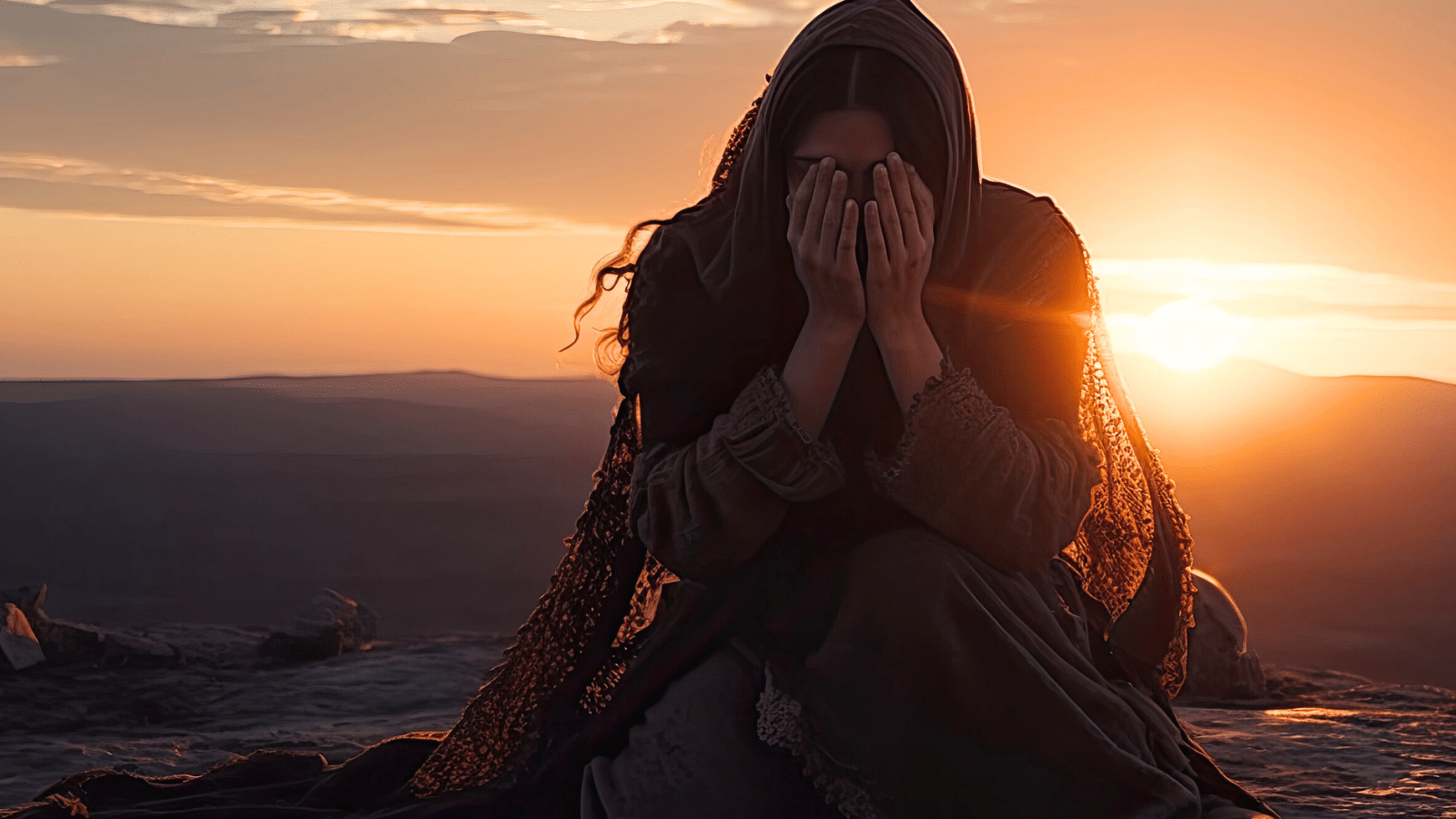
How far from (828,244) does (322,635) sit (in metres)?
5.95

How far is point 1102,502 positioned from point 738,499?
1118 millimetres

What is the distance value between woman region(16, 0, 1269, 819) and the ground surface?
1.89 metres

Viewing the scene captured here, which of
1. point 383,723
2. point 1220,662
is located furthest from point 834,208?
point 1220,662

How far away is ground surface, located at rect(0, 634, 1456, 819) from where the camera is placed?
4.61 meters

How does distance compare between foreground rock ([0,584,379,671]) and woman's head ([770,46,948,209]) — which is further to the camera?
foreground rock ([0,584,379,671])

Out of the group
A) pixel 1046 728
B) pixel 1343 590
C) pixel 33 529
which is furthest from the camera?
pixel 33 529

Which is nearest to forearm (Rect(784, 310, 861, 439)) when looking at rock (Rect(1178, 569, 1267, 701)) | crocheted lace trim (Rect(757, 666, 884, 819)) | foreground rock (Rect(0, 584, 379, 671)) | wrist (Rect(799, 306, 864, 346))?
wrist (Rect(799, 306, 864, 346))

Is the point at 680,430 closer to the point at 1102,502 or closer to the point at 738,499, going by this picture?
the point at 738,499

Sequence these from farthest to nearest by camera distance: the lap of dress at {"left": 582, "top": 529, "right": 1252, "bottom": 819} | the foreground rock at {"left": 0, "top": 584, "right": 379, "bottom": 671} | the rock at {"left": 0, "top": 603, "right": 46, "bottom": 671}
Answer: the foreground rock at {"left": 0, "top": 584, "right": 379, "bottom": 671}, the rock at {"left": 0, "top": 603, "right": 46, "bottom": 671}, the lap of dress at {"left": 582, "top": 529, "right": 1252, "bottom": 819}

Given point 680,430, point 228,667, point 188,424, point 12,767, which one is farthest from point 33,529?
point 680,430

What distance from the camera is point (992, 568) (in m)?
2.74

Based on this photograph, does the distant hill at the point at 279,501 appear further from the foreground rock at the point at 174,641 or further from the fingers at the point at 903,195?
the fingers at the point at 903,195

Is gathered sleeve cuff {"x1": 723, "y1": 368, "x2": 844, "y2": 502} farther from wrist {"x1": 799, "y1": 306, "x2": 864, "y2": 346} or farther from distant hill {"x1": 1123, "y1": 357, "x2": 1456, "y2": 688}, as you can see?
distant hill {"x1": 1123, "y1": 357, "x2": 1456, "y2": 688}

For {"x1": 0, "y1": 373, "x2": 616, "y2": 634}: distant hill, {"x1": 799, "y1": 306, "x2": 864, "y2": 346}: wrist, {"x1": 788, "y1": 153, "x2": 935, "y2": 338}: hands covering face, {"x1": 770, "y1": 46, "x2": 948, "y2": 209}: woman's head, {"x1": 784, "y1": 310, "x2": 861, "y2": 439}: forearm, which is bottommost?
{"x1": 0, "y1": 373, "x2": 616, "y2": 634}: distant hill
